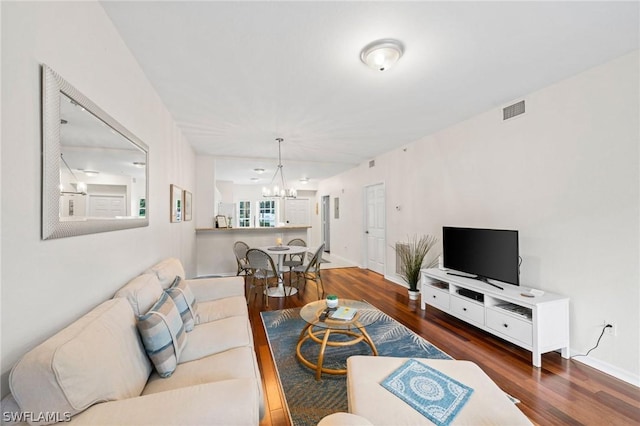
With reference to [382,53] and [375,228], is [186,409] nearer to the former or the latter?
[382,53]

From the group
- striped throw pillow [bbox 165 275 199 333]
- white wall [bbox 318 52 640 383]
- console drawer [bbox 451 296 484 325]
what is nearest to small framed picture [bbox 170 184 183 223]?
striped throw pillow [bbox 165 275 199 333]

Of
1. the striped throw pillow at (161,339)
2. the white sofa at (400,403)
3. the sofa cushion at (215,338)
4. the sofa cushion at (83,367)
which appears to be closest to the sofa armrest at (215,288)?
the sofa cushion at (215,338)

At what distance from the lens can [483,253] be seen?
9.73ft

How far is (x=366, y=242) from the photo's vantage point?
20.5ft

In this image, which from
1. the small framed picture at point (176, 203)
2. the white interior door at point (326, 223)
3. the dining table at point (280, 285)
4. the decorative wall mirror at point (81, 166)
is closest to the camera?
the decorative wall mirror at point (81, 166)

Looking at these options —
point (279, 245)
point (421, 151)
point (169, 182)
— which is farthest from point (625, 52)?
point (279, 245)

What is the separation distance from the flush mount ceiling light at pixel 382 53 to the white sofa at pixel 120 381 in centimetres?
222

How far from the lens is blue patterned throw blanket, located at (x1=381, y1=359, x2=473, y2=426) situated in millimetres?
1263

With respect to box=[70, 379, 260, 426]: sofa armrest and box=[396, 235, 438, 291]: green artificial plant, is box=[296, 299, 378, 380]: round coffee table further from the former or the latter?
box=[396, 235, 438, 291]: green artificial plant

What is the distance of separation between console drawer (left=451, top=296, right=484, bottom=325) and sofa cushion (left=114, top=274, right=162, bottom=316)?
300 cm

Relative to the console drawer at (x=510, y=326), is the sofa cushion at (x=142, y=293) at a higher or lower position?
higher

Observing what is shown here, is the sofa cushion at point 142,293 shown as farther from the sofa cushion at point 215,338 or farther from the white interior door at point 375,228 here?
the white interior door at point 375,228

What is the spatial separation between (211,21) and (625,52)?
312 cm

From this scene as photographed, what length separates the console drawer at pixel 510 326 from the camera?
2352 mm
